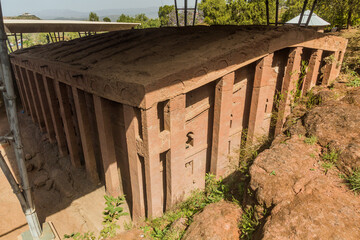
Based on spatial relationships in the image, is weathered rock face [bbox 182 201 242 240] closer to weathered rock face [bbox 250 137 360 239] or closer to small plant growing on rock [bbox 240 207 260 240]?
small plant growing on rock [bbox 240 207 260 240]

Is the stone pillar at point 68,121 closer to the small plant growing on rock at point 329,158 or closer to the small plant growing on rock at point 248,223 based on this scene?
the small plant growing on rock at point 248,223

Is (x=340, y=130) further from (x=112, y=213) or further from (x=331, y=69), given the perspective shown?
(x=112, y=213)

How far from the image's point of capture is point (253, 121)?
8.23m

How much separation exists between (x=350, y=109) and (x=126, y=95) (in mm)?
6042

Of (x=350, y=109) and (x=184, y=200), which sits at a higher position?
(x=350, y=109)

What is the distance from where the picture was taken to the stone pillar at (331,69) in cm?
977

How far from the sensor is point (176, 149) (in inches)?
243

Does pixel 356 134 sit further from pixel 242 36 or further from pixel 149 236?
pixel 149 236

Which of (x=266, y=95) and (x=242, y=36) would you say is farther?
(x=266, y=95)

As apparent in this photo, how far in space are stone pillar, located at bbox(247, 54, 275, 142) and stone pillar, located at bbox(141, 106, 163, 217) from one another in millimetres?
3920

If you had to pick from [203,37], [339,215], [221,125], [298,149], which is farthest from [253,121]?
[339,215]

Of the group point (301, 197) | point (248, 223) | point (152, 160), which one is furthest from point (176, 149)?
point (301, 197)

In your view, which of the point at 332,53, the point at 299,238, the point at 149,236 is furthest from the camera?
the point at 332,53

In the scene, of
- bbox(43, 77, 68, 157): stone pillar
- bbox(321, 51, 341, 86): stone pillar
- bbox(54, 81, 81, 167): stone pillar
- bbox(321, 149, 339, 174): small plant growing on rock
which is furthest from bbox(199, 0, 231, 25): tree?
bbox(321, 149, 339, 174): small plant growing on rock
